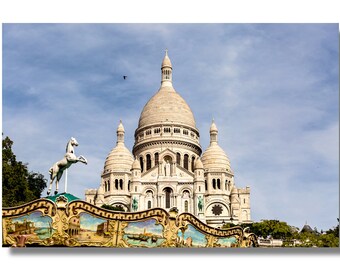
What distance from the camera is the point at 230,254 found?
24656 mm

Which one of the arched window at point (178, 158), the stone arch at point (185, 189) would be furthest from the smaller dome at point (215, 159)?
the stone arch at point (185, 189)

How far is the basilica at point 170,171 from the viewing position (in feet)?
204

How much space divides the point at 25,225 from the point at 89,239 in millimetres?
2243

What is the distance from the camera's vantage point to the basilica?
6206cm

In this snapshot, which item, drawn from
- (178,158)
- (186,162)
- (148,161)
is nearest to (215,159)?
(186,162)

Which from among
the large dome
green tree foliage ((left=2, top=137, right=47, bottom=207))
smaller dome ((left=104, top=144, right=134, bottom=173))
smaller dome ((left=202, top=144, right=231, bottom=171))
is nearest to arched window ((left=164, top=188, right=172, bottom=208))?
smaller dome ((left=202, top=144, right=231, bottom=171))

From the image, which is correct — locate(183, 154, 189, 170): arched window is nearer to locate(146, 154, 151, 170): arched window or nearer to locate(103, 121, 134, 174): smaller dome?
locate(146, 154, 151, 170): arched window

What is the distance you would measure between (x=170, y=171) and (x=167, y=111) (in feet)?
26.5

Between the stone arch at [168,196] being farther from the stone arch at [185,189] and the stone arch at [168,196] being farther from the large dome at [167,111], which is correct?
the large dome at [167,111]
